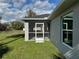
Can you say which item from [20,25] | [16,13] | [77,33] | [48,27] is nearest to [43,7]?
[16,13]

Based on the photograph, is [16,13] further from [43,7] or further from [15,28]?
Answer: [15,28]

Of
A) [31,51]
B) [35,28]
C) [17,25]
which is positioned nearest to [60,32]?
[31,51]

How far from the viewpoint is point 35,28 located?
16.8 m

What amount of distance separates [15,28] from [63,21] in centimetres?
3161

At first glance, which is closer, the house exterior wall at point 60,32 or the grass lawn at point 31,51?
the house exterior wall at point 60,32

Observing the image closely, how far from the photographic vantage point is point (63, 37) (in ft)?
29.7

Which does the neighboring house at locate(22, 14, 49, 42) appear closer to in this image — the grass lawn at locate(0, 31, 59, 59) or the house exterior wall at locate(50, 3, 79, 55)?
the grass lawn at locate(0, 31, 59, 59)

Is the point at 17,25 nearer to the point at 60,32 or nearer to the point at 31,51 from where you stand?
the point at 31,51

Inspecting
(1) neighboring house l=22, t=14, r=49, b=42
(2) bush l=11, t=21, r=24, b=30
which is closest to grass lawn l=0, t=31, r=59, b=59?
(1) neighboring house l=22, t=14, r=49, b=42

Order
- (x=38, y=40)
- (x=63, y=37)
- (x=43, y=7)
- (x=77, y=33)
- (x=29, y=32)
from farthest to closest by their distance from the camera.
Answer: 1. (x=43, y=7)
2. (x=29, y=32)
3. (x=38, y=40)
4. (x=63, y=37)
5. (x=77, y=33)

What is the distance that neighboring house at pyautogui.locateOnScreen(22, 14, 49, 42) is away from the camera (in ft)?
54.9

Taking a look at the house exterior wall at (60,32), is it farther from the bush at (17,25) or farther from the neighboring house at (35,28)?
the bush at (17,25)

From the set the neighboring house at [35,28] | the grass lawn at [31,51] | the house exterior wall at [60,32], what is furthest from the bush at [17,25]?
the house exterior wall at [60,32]

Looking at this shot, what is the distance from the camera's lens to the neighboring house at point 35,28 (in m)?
16.7
